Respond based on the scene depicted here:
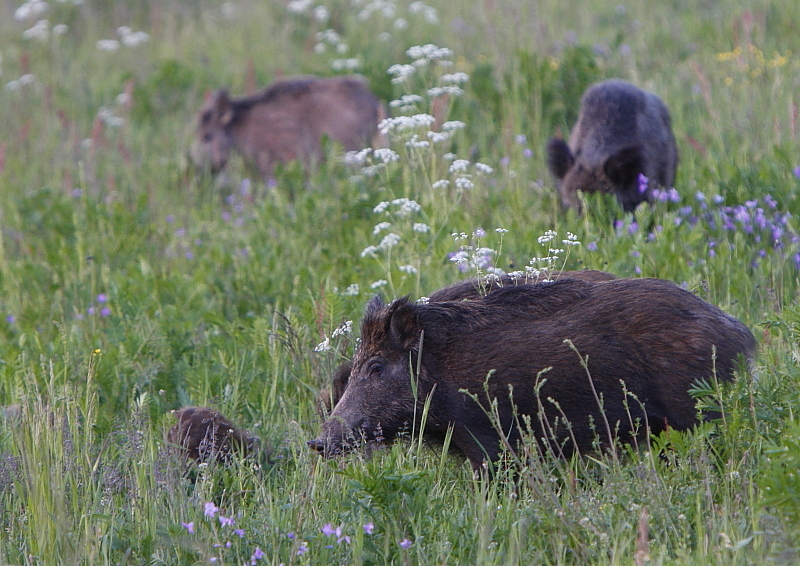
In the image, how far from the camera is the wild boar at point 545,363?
4.14 meters

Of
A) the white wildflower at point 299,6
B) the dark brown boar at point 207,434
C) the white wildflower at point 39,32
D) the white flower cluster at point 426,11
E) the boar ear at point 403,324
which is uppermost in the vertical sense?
the white wildflower at point 39,32

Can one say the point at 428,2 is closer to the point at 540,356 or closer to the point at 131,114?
the point at 131,114

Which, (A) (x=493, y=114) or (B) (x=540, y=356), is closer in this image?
(B) (x=540, y=356)

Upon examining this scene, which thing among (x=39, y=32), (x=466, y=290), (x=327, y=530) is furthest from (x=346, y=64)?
(x=327, y=530)

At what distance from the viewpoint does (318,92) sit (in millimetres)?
10570

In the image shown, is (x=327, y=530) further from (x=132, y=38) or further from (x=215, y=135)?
(x=132, y=38)

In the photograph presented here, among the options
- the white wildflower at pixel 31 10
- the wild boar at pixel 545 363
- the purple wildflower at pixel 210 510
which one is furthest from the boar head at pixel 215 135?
the purple wildflower at pixel 210 510

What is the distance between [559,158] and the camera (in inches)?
298

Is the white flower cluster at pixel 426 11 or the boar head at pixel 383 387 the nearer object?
the boar head at pixel 383 387

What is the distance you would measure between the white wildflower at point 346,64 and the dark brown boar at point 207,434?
24.2 ft

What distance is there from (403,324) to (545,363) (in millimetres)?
632

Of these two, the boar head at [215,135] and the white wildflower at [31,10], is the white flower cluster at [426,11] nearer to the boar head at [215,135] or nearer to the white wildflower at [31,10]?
the boar head at [215,135]

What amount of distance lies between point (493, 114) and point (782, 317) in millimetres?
6445

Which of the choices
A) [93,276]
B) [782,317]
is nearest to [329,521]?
[782,317]
